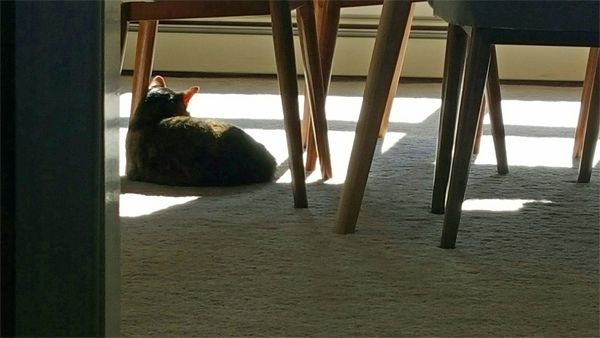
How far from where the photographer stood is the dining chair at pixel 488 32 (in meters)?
1.40

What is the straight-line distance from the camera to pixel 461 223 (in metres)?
1.80

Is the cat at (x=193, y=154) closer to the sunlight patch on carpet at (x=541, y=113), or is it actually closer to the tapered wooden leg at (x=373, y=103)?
the tapered wooden leg at (x=373, y=103)

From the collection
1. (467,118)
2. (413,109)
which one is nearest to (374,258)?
(467,118)

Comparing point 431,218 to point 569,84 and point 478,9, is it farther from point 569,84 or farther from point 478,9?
point 569,84

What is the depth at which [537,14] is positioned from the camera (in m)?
1.40

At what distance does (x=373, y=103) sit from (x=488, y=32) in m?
0.25

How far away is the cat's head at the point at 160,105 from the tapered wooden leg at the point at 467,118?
81 cm

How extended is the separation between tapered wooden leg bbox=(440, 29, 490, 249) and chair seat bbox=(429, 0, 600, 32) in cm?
6

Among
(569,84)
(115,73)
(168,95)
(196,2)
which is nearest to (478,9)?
(196,2)

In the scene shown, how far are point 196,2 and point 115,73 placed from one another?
1184mm

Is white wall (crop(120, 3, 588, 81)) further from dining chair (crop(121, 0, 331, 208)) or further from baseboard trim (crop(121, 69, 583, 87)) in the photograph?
dining chair (crop(121, 0, 331, 208))

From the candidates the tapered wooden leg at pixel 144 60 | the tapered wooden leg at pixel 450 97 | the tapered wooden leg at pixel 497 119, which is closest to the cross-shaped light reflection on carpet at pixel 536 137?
the tapered wooden leg at pixel 497 119

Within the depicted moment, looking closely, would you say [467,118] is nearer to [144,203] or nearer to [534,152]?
[144,203]

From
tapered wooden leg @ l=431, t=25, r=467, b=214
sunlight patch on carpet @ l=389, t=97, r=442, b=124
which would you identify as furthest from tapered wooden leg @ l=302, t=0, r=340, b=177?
sunlight patch on carpet @ l=389, t=97, r=442, b=124
